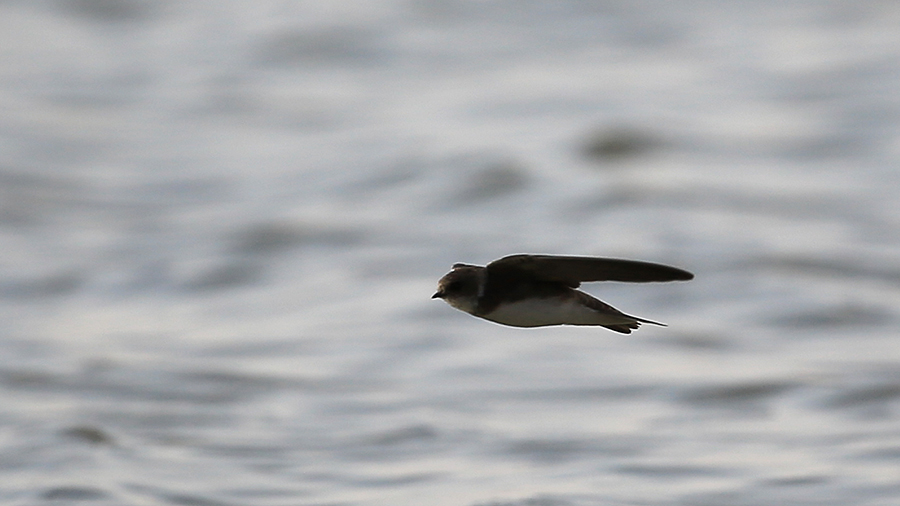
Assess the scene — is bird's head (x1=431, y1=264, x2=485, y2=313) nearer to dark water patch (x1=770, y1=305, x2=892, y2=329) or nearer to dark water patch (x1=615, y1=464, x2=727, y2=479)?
dark water patch (x1=615, y1=464, x2=727, y2=479)

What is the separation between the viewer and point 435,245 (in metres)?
18.6

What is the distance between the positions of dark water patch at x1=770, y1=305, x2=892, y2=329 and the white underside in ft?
35.8

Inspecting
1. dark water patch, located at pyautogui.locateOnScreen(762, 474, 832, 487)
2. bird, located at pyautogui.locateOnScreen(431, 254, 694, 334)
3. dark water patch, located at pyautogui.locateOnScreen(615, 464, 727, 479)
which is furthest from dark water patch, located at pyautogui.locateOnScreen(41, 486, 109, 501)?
bird, located at pyautogui.locateOnScreen(431, 254, 694, 334)

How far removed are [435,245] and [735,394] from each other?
5.72m

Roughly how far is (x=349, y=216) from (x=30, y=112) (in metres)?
6.06

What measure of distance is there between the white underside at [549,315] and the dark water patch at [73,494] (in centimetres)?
569

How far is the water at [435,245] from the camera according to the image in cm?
1123

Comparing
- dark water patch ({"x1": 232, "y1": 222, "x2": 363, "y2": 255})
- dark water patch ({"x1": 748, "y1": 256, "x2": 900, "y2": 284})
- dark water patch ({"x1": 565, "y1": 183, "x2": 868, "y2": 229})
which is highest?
dark water patch ({"x1": 565, "y1": 183, "x2": 868, "y2": 229})

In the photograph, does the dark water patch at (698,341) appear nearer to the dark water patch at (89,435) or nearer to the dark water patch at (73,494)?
the dark water patch at (89,435)

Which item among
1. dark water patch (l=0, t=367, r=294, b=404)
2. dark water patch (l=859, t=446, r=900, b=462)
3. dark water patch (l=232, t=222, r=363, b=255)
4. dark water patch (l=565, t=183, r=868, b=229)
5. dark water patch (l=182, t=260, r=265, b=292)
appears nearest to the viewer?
dark water patch (l=859, t=446, r=900, b=462)

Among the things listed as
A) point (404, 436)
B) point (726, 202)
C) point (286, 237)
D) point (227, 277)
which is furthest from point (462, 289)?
point (726, 202)

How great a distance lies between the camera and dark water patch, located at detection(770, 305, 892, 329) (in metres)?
15.4

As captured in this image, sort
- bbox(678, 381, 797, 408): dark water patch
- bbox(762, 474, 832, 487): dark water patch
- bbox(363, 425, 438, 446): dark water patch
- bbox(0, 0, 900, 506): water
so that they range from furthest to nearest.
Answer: bbox(678, 381, 797, 408): dark water patch < bbox(363, 425, 438, 446): dark water patch < bbox(0, 0, 900, 506): water < bbox(762, 474, 832, 487): dark water patch

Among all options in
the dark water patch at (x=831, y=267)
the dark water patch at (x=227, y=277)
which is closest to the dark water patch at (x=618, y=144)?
the dark water patch at (x=831, y=267)
